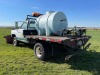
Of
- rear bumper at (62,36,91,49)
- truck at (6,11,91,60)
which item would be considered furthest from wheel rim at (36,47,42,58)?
rear bumper at (62,36,91,49)

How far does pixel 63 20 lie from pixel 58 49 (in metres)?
1.92

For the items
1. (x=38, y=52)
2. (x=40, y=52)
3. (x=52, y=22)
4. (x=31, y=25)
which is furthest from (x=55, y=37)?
(x=31, y=25)

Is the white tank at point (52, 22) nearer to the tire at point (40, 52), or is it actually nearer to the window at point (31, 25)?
the tire at point (40, 52)

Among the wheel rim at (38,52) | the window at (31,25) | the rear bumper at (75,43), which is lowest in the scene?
the wheel rim at (38,52)

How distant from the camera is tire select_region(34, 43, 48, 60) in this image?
826 centimetres

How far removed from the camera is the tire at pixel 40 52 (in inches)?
325

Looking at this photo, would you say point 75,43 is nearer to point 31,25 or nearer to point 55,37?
point 55,37

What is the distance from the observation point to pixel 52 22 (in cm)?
887

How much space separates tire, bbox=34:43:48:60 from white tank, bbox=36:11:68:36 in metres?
1.00

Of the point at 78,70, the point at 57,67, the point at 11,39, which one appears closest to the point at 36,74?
the point at 57,67

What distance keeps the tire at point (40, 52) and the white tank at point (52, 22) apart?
998 millimetres

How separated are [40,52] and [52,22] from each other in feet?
5.28

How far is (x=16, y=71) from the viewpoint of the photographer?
657 centimetres

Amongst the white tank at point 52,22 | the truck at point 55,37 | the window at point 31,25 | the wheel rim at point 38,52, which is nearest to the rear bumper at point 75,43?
the truck at point 55,37
